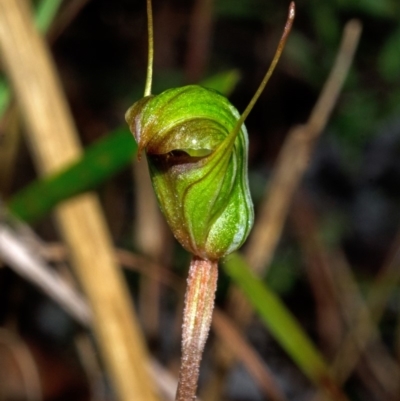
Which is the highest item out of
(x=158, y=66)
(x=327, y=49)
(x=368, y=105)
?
(x=158, y=66)

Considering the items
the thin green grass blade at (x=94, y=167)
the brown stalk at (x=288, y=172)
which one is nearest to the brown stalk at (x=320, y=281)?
the brown stalk at (x=288, y=172)

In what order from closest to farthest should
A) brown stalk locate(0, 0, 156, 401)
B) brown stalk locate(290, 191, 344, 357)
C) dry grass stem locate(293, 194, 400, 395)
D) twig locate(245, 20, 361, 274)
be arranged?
brown stalk locate(0, 0, 156, 401)
twig locate(245, 20, 361, 274)
dry grass stem locate(293, 194, 400, 395)
brown stalk locate(290, 191, 344, 357)

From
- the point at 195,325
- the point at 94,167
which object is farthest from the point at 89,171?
the point at 195,325

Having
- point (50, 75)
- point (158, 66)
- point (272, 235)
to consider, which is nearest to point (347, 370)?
point (272, 235)

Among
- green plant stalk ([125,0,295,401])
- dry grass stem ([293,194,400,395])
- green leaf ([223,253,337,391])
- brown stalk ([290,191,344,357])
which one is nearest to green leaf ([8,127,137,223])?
green leaf ([223,253,337,391])

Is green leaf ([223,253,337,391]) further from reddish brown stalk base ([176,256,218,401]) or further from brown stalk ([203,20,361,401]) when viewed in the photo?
reddish brown stalk base ([176,256,218,401])

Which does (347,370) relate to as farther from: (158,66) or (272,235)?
(158,66)
